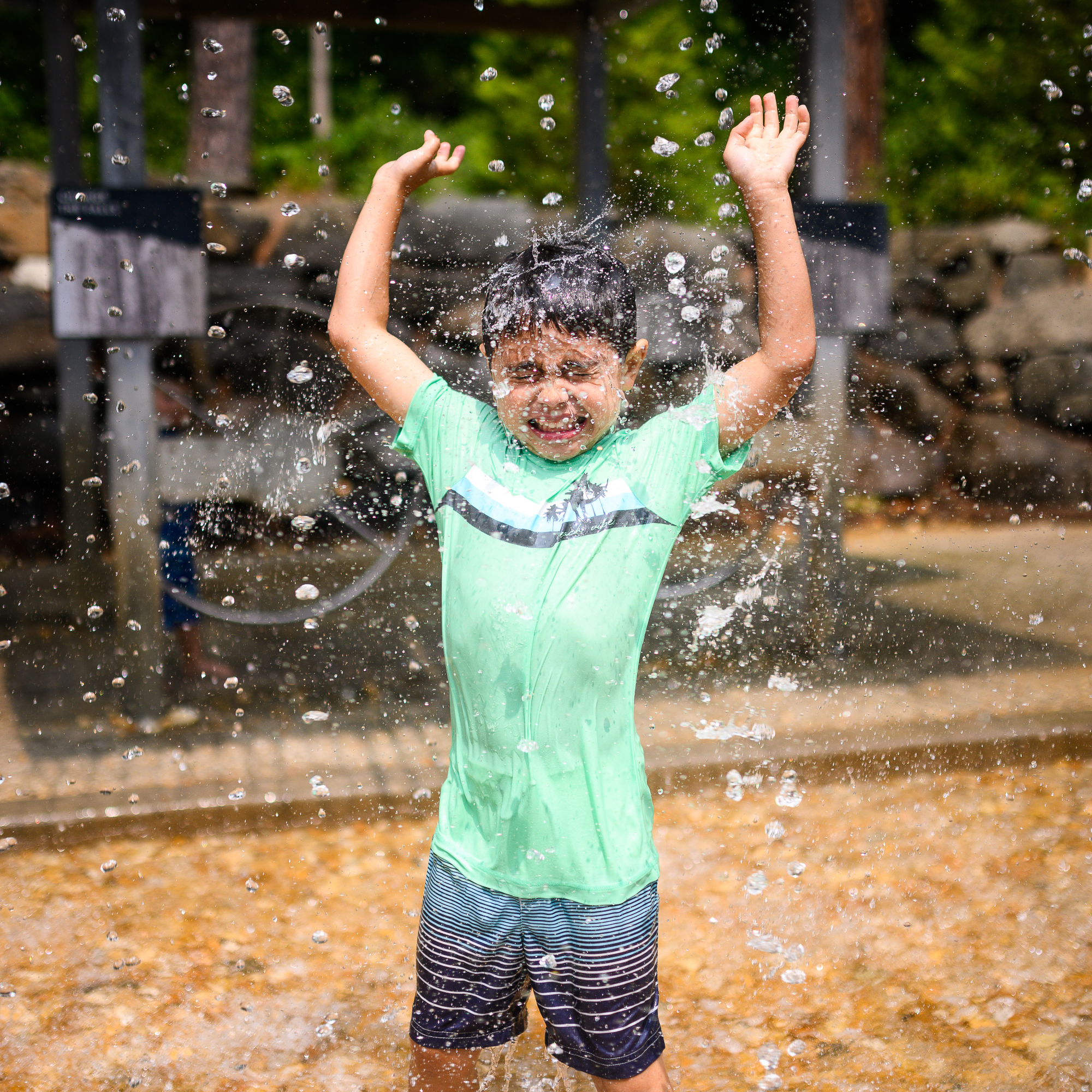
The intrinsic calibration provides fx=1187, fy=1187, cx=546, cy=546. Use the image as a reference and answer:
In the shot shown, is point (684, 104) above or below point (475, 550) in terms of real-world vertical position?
above

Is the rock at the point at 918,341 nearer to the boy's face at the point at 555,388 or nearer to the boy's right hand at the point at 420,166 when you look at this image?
the boy's right hand at the point at 420,166

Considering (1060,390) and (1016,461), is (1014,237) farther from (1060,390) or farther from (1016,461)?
(1016,461)

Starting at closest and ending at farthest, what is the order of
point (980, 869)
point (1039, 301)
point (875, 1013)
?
point (875, 1013)
point (980, 869)
point (1039, 301)

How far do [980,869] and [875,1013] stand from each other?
96cm

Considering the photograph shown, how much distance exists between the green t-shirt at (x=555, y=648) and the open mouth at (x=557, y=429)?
0.20 feet

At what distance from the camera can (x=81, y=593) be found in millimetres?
6762

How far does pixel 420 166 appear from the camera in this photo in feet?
6.79

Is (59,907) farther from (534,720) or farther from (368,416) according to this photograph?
(368,416)

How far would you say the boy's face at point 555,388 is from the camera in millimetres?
1792

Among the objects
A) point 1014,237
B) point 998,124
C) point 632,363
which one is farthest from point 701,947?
point 998,124

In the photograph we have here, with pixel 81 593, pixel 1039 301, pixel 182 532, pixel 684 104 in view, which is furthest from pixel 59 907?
pixel 684 104

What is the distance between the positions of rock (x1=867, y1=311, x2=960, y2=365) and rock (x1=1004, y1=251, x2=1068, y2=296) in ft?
2.14

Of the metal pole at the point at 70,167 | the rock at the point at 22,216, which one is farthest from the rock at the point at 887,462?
the rock at the point at 22,216

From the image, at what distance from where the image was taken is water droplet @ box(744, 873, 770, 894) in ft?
11.6
